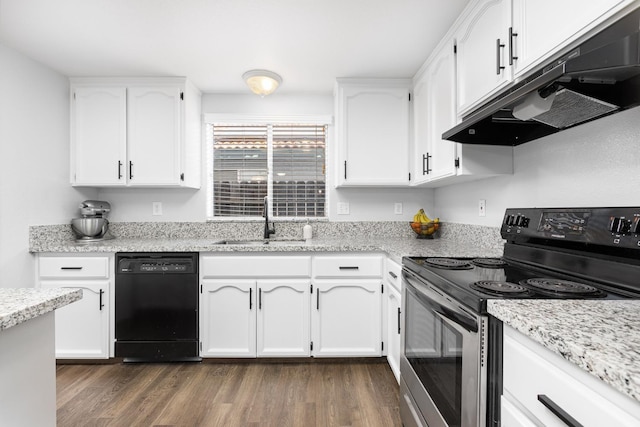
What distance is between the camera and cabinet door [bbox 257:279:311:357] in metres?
2.44

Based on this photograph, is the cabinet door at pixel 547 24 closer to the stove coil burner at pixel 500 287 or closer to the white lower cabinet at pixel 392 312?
the stove coil burner at pixel 500 287

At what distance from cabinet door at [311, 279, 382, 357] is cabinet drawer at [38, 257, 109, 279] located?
5.06 feet

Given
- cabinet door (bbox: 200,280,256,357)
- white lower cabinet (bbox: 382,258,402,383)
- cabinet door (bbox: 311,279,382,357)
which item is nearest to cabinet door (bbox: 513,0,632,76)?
white lower cabinet (bbox: 382,258,402,383)

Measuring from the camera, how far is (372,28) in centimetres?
203

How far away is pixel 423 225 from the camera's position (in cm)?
275

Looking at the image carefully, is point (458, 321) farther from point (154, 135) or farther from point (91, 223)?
point (91, 223)

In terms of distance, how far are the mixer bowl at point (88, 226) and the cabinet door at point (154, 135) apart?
0.42 m

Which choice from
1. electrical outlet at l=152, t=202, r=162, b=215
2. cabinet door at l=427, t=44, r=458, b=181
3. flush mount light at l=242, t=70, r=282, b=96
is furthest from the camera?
electrical outlet at l=152, t=202, r=162, b=215

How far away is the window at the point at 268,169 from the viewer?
318cm

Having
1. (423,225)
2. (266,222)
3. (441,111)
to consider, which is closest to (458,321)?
(441,111)

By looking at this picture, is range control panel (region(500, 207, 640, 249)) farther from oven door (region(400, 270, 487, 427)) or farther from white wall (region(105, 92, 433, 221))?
white wall (region(105, 92, 433, 221))

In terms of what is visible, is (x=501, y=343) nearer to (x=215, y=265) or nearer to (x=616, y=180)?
(x=616, y=180)

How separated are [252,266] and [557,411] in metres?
2.00

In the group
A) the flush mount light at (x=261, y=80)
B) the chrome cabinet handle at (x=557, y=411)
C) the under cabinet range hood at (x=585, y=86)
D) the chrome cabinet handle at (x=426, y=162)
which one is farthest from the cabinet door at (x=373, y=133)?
the chrome cabinet handle at (x=557, y=411)
